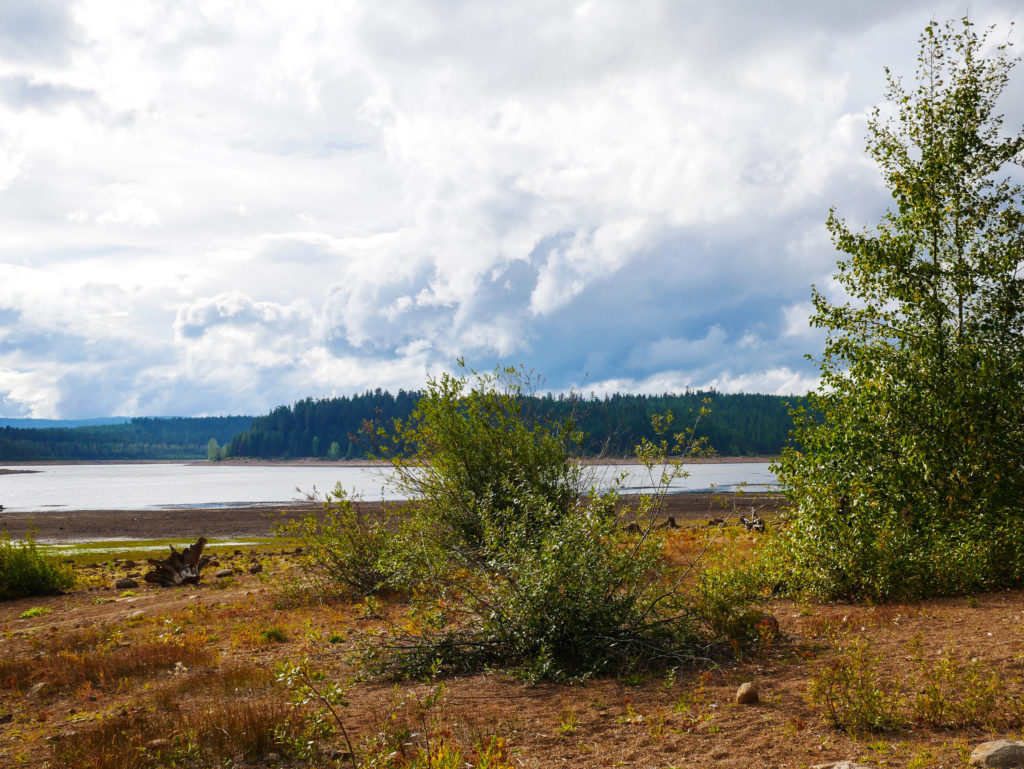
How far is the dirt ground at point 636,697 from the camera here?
6699mm

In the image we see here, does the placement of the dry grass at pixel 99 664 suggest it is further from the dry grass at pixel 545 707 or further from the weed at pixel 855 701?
the weed at pixel 855 701

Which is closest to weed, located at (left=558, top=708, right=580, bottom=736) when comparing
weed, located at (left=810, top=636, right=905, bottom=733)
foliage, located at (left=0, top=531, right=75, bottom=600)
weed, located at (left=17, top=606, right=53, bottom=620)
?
weed, located at (left=810, top=636, right=905, bottom=733)

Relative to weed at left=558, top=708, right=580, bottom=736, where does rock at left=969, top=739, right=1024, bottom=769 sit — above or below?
above

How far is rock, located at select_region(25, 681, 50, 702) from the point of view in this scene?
10.4m

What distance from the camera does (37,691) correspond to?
1057cm

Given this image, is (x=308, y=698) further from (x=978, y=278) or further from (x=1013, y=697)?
(x=978, y=278)

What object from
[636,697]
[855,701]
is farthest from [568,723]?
Answer: [855,701]

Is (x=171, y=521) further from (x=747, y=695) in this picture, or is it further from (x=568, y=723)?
(x=747, y=695)

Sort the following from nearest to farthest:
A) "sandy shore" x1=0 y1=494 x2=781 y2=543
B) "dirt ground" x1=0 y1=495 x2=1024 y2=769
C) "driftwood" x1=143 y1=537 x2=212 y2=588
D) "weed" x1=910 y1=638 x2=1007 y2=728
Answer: "dirt ground" x1=0 y1=495 x2=1024 y2=769 → "weed" x1=910 y1=638 x2=1007 y2=728 → "driftwood" x1=143 y1=537 x2=212 y2=588 → "sandy shore" x1=0 y1=494 x2=781 y2=543

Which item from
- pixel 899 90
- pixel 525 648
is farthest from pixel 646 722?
pixel 899 90

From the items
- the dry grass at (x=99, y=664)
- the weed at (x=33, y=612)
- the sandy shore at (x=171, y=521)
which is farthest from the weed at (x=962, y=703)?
the sandy shore at (x=171, y=521)

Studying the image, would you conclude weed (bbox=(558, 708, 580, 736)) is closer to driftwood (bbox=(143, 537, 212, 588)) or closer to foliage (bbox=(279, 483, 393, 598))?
foliage (bbox=(279, 483, 393, 598))

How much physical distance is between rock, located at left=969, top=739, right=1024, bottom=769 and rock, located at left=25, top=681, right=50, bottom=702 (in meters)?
11.6

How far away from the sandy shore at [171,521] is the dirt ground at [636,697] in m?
28.6
